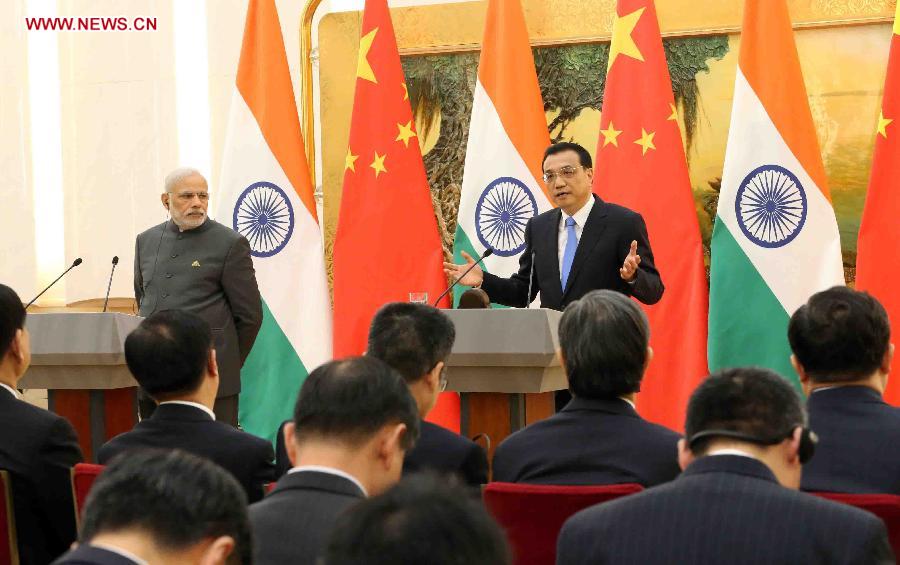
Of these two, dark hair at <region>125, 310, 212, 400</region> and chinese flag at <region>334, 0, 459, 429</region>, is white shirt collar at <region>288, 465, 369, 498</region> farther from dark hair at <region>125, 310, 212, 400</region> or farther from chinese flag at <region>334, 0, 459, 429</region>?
chinese flag at <region>334, 0, 459, 429</region>

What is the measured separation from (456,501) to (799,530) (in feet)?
2.92

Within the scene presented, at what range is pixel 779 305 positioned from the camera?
A: 19.3 ft

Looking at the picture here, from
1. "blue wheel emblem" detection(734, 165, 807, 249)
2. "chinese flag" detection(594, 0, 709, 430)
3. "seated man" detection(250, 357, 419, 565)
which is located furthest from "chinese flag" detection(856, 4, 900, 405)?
"seated man" detection(250, 357, 419, 565)

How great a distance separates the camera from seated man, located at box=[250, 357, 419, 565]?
5.73ft

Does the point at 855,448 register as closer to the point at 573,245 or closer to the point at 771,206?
the point at 573,245

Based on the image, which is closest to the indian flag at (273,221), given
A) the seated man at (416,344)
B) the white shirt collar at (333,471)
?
the seated man at (416,344)

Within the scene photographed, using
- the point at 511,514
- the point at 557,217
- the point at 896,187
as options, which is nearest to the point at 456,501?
the point at 511,514

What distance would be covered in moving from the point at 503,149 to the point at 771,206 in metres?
1.48

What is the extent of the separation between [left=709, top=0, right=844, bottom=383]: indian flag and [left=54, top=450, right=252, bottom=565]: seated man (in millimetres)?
4768

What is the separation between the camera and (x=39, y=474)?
289 centimetres

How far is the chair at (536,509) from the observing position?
221 cm

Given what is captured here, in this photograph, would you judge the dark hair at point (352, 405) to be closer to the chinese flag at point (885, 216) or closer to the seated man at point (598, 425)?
the seated man at point (598, 425)

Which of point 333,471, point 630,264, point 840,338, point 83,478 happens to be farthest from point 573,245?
point 333,471

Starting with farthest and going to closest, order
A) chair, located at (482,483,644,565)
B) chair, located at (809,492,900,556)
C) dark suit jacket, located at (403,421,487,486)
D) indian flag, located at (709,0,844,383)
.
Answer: indian flag, located at (709,0,844,383) < dark suit jacket, located at (403,421,487,486) < chair, located at (482,483,644,565) < chair, located at (809,492,900,556)
